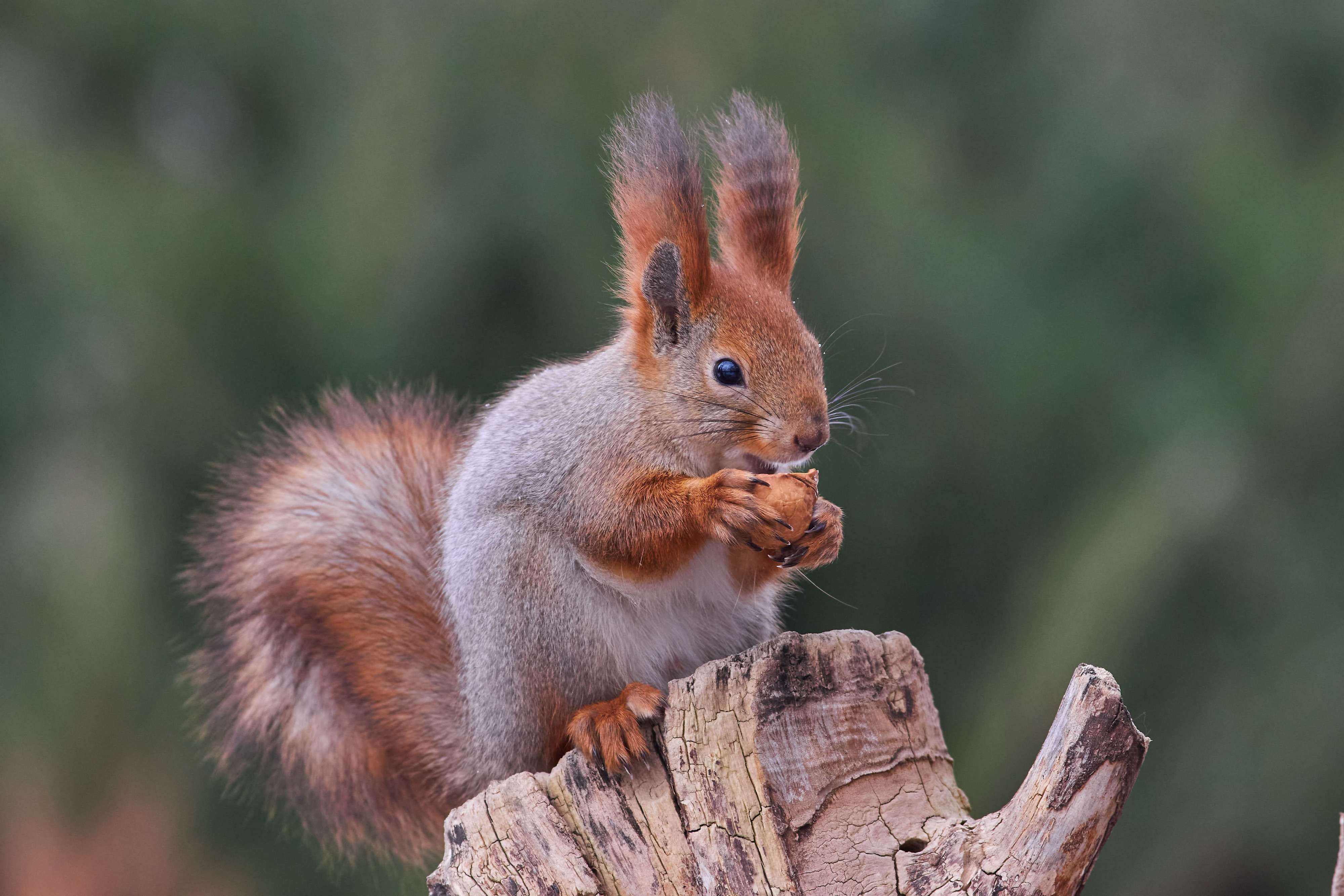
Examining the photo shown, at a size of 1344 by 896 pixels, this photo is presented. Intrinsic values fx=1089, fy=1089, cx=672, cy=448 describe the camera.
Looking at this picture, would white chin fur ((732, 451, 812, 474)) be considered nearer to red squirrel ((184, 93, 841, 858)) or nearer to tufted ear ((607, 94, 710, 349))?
red squirrel ((184, 93, 841, 858))

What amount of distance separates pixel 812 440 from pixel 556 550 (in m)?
0.30

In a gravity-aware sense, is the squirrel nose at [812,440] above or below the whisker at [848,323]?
below

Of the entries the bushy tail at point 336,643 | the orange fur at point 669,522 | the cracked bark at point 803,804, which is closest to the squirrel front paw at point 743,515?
the orange fur at point 669,522

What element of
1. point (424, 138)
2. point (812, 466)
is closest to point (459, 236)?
point (424, 138)

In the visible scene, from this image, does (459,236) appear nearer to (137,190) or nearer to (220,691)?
(137,190)

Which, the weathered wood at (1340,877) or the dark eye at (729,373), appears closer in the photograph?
the weathered wood at (1340,877)

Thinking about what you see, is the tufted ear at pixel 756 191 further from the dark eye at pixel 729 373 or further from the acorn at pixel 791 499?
the acorn at pixel 791 499

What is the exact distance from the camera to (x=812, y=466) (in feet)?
6.12

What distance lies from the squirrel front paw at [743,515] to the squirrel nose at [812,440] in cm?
8

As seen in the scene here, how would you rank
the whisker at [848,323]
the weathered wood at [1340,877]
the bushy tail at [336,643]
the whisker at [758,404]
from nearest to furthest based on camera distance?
the weathered wood at [1340,877] → the whisker at [758,404] → the bushy tail at [336,643] → the whisker at [848,323]

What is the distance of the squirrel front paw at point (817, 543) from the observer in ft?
3.58

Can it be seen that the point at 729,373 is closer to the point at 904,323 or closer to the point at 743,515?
the point at 743,515

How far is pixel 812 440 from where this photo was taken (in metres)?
1.15

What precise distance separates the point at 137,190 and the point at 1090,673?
6.57ft
